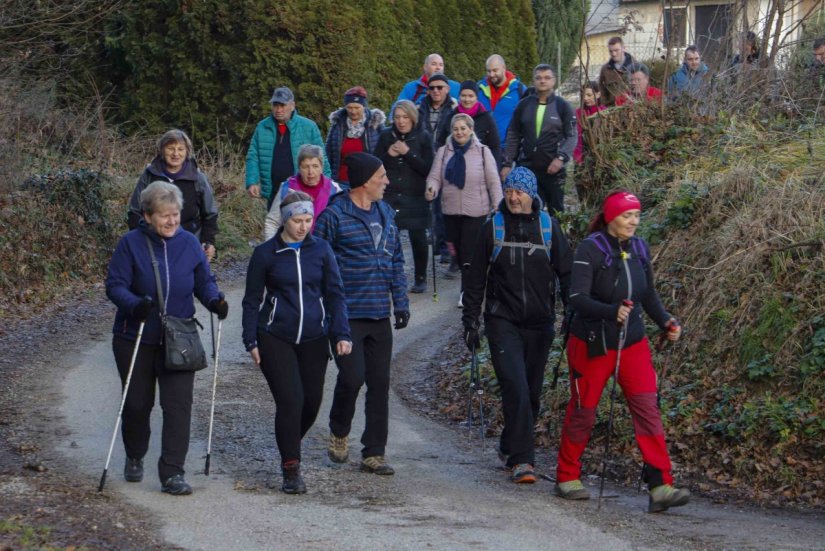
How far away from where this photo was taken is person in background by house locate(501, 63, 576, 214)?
1404cm

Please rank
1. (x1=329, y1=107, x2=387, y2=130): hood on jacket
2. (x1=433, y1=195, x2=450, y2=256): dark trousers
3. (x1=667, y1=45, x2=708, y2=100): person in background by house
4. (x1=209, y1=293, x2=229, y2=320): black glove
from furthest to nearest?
1. (x1=433, y1=195, x2=450, y2=256): dark trousers
2. (x1=667, y1=45, x2=708, y2=100): person in background by house
3. (x1=329, y1=107, x2=387, y2=130): hood on jacket
4. (x1=209, y1=293, x2=229, y2=320): black glove

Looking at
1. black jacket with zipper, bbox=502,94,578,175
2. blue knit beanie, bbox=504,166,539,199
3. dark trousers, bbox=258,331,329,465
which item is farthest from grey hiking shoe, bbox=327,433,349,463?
black jacket with zipper, bbox=502,94,578,175

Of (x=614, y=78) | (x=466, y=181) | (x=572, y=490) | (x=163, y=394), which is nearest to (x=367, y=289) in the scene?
(x=163, y=394)

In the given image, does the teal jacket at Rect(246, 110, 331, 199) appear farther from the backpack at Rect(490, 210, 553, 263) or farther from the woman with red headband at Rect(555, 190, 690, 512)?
the woman with red headband at Rect(555, 190, 690, 512)

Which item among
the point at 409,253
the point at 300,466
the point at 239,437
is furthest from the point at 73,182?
the point at 300,466

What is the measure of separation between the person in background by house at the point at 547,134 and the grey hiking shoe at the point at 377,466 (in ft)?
18.9

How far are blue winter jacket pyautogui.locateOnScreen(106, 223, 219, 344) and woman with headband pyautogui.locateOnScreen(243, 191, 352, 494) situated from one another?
0.32 meters

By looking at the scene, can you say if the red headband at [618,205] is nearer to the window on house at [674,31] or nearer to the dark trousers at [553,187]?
the dark trousers at [553,187]

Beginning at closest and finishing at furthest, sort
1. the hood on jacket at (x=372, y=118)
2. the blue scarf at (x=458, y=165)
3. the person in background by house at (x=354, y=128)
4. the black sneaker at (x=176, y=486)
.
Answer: the black sneaker at (x=176, y=486)
the blue scarf at (x=458, y=165)
the person in background by house at (x=354, y=128)
the hood on jacket at (x=372, y=118)

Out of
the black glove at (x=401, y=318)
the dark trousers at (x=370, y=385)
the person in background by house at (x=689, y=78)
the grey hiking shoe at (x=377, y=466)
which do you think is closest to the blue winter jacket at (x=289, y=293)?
the dark trousers at (x=370, y=385)

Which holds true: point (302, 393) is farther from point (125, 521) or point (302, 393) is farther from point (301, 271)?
point (125, 521)

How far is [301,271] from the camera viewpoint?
8188mm

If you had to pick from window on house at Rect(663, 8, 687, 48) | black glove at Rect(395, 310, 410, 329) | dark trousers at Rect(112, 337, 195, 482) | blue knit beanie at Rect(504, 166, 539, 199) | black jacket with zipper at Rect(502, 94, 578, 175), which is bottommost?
dark trousers at Rect(112, 337, 195, 482)

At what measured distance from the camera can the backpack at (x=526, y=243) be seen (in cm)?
865
